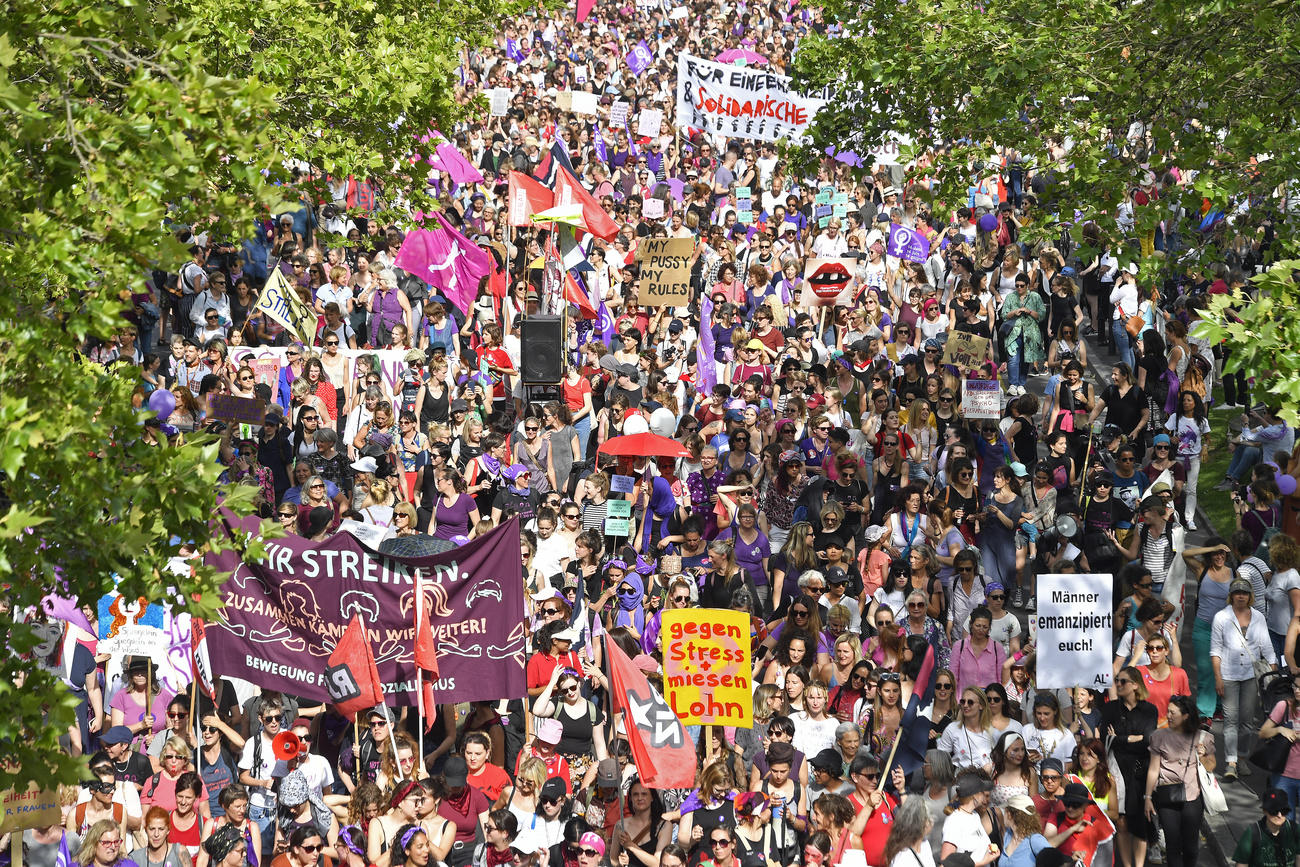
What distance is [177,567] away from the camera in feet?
43.3

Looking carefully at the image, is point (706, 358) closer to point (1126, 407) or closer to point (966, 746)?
point (1126, 407)

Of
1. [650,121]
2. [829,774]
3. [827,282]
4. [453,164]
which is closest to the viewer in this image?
[829,774]

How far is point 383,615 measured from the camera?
12.2 meters

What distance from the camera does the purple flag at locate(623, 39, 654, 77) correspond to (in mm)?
37044

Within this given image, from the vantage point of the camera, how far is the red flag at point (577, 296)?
67.8 ft

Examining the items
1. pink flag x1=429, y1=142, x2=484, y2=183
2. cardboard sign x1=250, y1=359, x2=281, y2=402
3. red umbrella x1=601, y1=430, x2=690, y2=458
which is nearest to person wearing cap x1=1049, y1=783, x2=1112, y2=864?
red umbrella x1=601, y1=430, x2=690, y2=458

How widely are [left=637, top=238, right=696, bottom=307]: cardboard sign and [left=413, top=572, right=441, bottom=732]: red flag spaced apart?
933cm

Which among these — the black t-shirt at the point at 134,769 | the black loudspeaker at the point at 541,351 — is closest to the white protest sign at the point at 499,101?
the black loudspeaker at the point at 541,351

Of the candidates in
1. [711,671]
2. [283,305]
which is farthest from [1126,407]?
[283,305]

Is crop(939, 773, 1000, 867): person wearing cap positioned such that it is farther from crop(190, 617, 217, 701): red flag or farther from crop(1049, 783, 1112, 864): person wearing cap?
crop(190, 617, 217, 701): red flag

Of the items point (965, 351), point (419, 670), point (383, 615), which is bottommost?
point (419, 670)

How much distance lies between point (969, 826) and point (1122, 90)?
18.9ft

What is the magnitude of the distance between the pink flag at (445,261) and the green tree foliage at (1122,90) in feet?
21.1

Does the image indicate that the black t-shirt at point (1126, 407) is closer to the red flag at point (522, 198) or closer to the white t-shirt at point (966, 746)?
the white t-shirt at point (966, 746)
